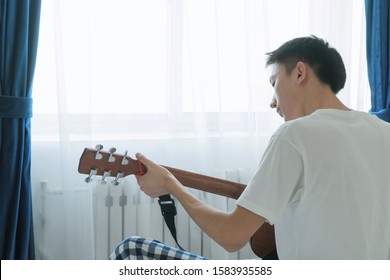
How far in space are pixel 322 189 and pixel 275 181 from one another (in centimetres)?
9

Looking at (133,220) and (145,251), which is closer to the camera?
(145,251)

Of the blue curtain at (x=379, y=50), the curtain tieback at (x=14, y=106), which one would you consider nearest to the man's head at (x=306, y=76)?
the curtain tieback at (x=14, y=106)

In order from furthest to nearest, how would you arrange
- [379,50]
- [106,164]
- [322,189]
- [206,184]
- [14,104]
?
[379,50], [14,104], [206,184], [106,164], [322,189]

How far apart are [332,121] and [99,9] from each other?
45.0 inches

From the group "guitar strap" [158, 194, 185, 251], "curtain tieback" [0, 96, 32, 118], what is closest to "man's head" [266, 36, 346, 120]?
"guitar strap" [158, 194, 185, 251]

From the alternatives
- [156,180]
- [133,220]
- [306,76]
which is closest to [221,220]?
[156,180]

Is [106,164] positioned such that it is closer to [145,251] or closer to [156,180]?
[156,180]

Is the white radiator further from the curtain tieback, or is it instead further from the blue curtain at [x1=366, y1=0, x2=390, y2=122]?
the blue curtain at [x1=366, y1=0, x2=390, y2=122]

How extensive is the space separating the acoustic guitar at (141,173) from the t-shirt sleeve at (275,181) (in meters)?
0.39

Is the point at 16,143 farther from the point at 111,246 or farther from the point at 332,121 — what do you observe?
the point at 332,121

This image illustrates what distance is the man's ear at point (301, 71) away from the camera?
35.7 inches

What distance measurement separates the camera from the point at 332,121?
0.79 metres

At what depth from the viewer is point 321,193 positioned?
0.74 metres

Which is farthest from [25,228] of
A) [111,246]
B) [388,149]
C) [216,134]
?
[388,149]
